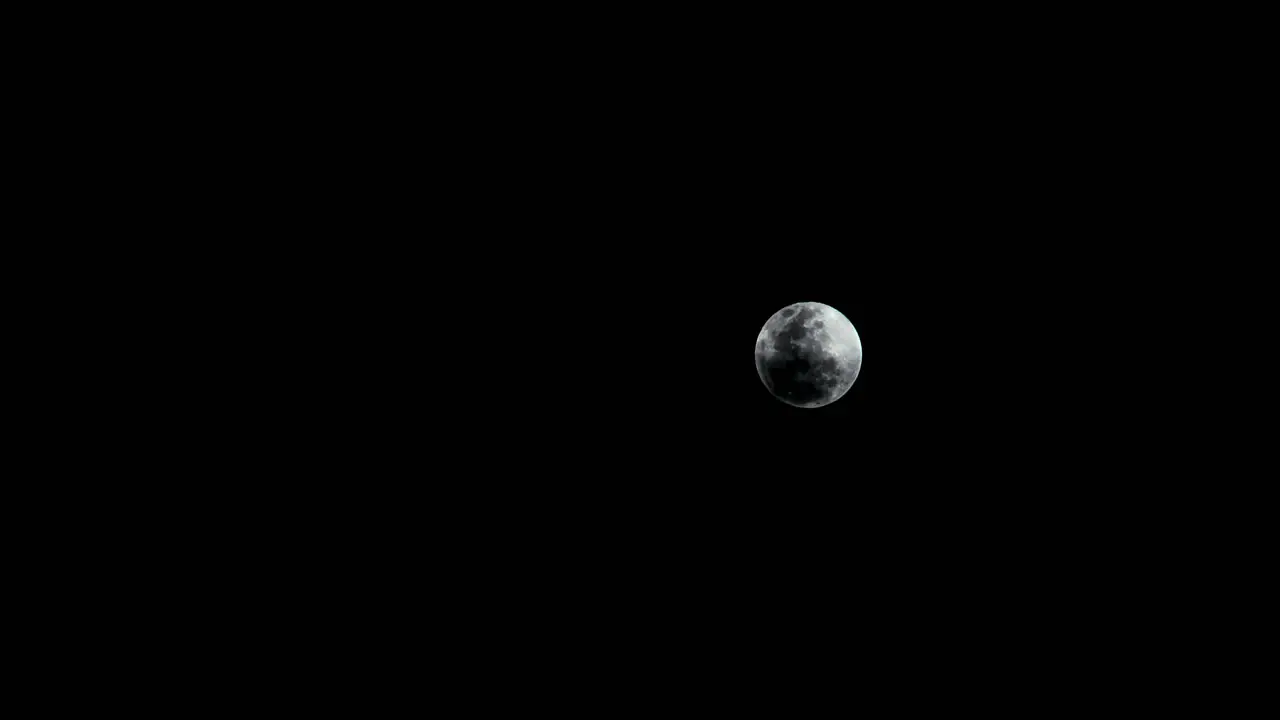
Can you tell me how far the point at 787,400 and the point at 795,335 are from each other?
411 millimetres

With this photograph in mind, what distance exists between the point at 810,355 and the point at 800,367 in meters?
0.09

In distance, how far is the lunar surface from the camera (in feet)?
12.0

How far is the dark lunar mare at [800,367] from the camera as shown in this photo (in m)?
3.64

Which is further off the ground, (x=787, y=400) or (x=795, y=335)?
(x=795, y=335)

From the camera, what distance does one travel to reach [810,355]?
363 cm

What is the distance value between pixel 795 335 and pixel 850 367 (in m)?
0.42

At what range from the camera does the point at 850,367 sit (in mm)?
3764

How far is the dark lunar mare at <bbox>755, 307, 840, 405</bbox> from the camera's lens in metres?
3.64

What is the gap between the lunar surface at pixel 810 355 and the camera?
365cm

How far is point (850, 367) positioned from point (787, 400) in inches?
17.5

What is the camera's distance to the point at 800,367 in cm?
365

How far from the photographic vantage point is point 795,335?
12.1 ft
